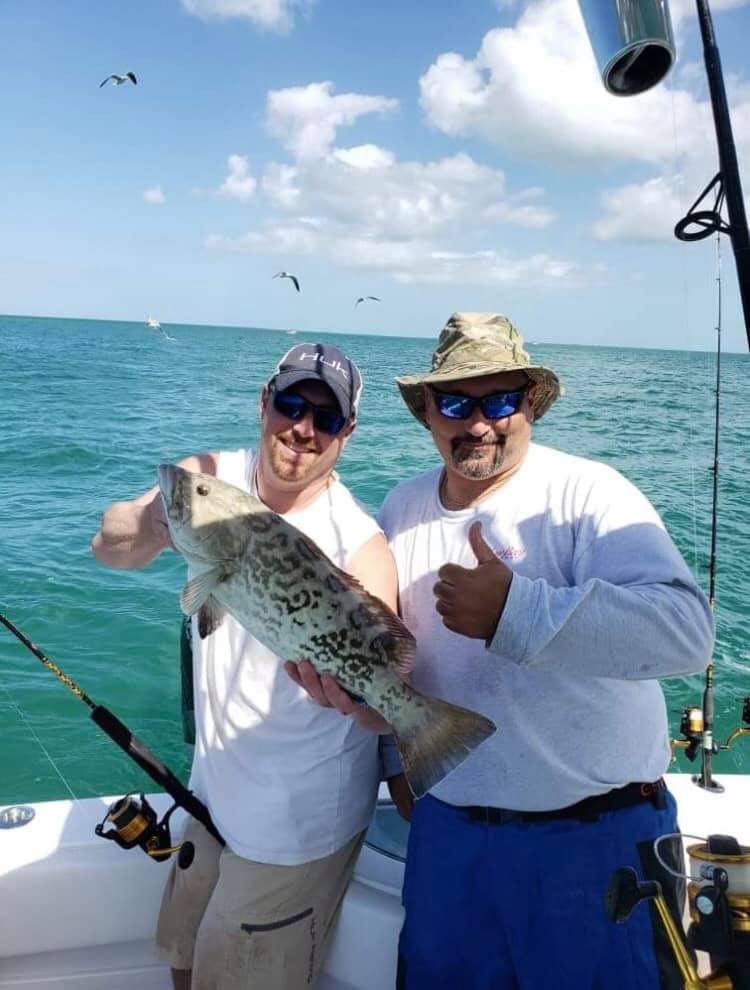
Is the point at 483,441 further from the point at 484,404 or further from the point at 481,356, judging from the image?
the point at 481,356

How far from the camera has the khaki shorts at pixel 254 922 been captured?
2592 millimetres

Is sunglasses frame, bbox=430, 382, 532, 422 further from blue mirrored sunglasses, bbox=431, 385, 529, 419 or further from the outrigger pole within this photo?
the outrigger pole

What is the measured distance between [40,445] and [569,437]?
14854mm

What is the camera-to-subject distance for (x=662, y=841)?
2.15 m

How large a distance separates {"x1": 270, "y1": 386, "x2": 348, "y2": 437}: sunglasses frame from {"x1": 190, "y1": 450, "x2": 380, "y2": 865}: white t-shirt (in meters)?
0.31

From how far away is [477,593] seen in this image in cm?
200

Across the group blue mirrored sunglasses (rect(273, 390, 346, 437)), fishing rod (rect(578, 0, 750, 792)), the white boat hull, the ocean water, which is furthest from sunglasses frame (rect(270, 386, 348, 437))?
the ocean water

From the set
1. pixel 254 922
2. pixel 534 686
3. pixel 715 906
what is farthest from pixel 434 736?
pixel 254 922

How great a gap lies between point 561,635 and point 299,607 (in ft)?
3.27

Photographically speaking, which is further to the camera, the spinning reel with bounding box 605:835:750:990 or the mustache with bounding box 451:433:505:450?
the mustache with bounding box 451:433:505:450

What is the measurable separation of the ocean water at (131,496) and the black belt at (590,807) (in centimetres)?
419

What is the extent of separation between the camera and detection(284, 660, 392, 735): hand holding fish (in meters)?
2.51

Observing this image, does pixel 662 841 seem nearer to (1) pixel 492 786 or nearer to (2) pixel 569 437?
(1) pixel 492 786

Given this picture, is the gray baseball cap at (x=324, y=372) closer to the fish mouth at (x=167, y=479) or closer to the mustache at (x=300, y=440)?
the mustache at (x=300, y=440)
